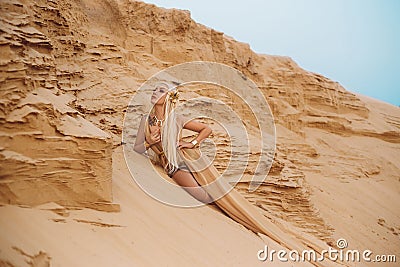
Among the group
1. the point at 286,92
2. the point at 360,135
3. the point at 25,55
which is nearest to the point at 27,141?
the point at 25,55

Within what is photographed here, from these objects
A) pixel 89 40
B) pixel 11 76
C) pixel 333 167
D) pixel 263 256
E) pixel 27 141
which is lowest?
pixel 333 167

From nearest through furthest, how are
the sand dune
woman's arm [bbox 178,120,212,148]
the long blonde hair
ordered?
1. the sand dune
2. the long blonde hair
3. woman's arm [bbox 178,120,212,148]

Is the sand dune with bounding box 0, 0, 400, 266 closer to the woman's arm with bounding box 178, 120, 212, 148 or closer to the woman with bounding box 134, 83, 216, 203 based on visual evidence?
the woman with bounding box 134, 83, 216, 203

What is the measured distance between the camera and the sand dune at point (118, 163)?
249 centimetres

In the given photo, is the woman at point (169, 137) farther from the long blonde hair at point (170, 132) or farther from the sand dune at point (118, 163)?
the sand dune at point (118, 163)

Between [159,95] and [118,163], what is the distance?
811 mm

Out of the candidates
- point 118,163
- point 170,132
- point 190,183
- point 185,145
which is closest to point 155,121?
point 170,132

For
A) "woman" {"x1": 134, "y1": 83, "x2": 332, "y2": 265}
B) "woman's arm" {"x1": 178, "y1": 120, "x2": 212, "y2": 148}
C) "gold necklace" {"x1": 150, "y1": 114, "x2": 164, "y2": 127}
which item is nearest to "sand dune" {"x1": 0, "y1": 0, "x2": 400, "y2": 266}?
"woman" {"x1": 134, "y1": 83, "x2": 332, "y2": 265}

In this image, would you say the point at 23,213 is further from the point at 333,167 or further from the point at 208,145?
the point at 333,167

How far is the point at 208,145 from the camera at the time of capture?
17.5 feet

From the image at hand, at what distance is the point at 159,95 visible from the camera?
13.1 ft

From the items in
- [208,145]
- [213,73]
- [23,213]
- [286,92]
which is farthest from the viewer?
[286,92]

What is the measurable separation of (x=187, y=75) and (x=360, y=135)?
8935 millimetres

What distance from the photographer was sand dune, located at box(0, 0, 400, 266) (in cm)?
249
